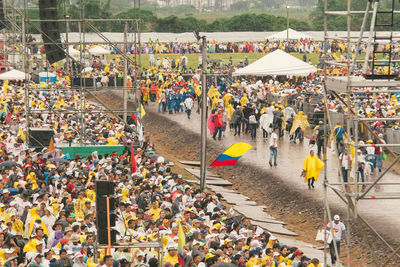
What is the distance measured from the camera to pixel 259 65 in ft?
117

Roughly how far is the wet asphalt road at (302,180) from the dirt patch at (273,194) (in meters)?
0.32

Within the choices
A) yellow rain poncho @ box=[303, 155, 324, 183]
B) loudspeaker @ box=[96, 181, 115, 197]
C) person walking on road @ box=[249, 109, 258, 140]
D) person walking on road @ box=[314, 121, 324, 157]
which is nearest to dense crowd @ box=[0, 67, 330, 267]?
loudspeaker @ box=[96, 181, 115, 197]

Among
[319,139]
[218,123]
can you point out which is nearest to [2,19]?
[218,123]

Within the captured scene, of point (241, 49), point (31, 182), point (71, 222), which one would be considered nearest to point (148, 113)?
point (31, 182)

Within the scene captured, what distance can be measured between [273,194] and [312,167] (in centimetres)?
191

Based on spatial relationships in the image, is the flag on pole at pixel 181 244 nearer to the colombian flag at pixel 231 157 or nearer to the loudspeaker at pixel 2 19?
the colombian flag at pixel 231 157

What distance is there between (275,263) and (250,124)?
17.1 metres

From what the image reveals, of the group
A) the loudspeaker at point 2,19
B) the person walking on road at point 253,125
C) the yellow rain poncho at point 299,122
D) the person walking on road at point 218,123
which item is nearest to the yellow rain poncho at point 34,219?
the yellow rain poncho at point 299,122

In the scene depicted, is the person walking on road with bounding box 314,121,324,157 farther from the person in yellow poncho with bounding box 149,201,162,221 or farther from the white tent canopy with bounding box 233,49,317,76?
the person in yellow poncho with bounding box 149,201,162,221

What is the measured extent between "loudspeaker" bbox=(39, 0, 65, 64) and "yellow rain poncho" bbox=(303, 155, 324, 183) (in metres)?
9.26

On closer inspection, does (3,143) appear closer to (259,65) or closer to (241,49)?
(259,65)

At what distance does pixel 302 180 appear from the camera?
25844mm

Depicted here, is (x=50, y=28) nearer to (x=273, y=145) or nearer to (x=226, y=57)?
(x=273, y=145)

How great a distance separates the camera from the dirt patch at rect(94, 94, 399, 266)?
19.8m
